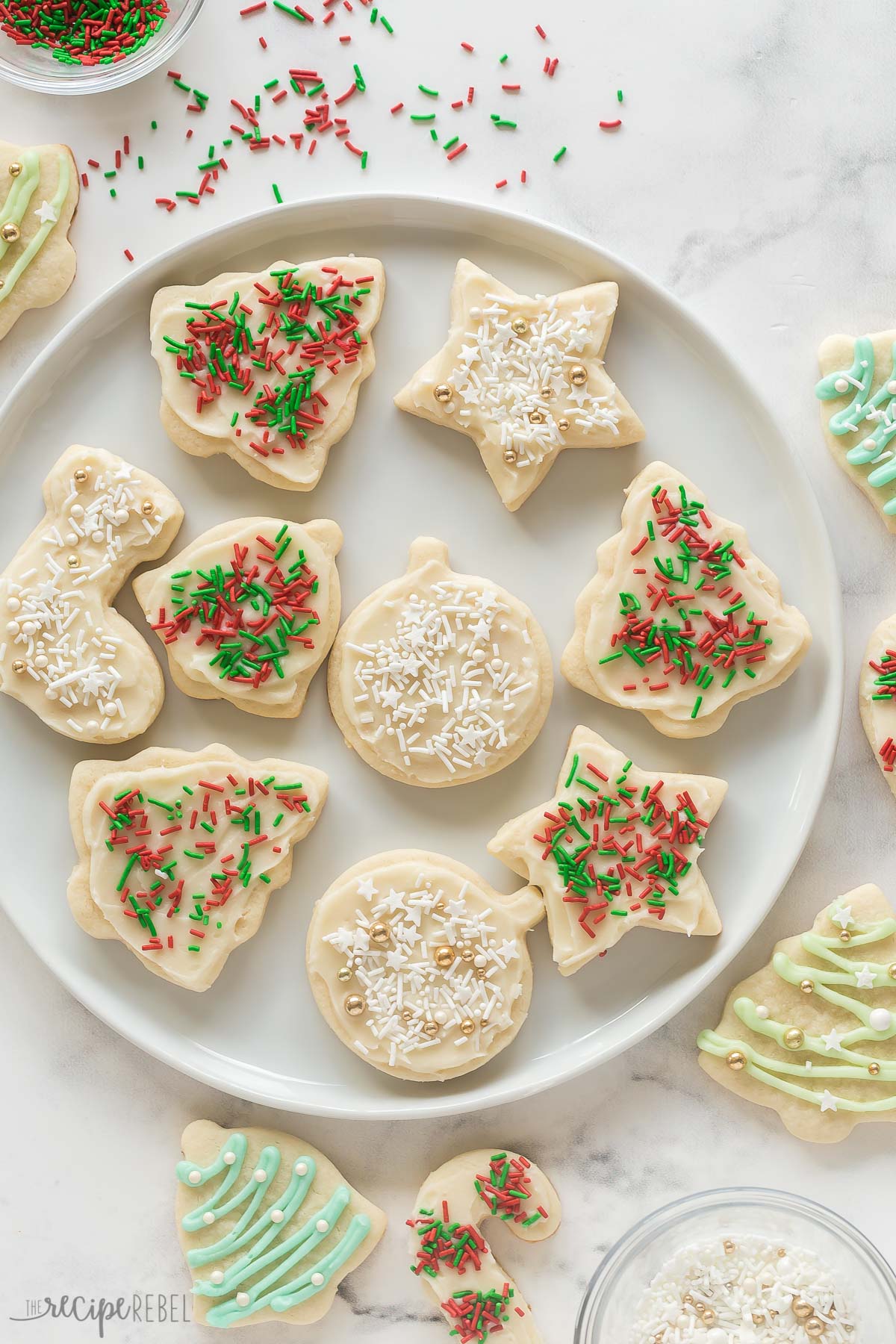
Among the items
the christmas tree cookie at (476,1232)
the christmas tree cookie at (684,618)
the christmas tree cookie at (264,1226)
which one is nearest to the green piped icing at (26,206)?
the christmas tree cookie at (684,618)

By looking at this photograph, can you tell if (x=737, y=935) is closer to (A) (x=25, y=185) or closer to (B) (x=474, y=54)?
(B) (x=474, y=54)

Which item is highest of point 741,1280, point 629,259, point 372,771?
point 629,259

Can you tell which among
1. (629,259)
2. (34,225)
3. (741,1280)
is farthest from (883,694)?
(34,225)

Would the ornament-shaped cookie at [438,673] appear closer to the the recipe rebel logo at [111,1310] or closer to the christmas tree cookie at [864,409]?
the christmas tree cookie at [864,409]

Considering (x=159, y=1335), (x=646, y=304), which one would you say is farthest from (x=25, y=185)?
(x=159, y=1335)

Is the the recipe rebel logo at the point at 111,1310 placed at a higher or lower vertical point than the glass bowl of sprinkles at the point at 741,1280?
lower

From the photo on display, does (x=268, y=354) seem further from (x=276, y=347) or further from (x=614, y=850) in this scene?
(x=614, y=850)
